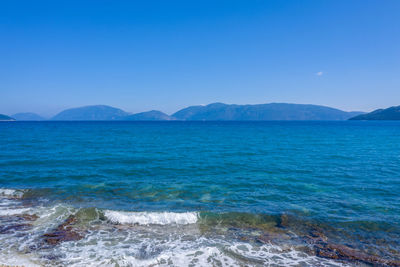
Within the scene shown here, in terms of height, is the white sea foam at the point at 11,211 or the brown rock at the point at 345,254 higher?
the white sea foam at the point at 11,211

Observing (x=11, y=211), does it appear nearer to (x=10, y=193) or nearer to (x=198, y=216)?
(x=10, y=193)

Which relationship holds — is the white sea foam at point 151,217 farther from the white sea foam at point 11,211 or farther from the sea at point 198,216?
the white sea foam at point 11,211

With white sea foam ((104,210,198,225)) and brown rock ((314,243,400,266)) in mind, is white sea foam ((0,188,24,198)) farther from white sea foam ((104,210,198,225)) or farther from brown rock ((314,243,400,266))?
brown rock ((314,243,400,266))

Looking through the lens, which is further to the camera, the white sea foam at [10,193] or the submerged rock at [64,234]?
the white sea foam at [10,193]

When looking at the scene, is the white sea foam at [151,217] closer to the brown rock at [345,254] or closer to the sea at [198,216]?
the sea at [198,216]

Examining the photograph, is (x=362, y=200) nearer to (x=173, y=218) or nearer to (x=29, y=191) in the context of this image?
(x=173, y=218)

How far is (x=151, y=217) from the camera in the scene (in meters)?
14.9

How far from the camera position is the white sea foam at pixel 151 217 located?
14.6 m

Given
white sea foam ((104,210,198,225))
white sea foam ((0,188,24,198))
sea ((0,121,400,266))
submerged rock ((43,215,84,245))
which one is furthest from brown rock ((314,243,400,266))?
white sea foam ((0,188,24,198))

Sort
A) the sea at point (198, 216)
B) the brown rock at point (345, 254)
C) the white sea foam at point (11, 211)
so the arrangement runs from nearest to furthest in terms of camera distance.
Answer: the brown rock at point (345, 254) < the sea at point (198, 216) < the white sea foam at point (11, 211)

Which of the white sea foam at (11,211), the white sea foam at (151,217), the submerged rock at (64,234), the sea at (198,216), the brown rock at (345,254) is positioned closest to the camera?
the brown rock at (345,254)

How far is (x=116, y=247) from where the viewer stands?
11.6 metres

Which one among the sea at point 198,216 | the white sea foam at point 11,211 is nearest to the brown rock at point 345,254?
the sea at point 198,216

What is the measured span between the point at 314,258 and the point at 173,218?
8.23 meters
